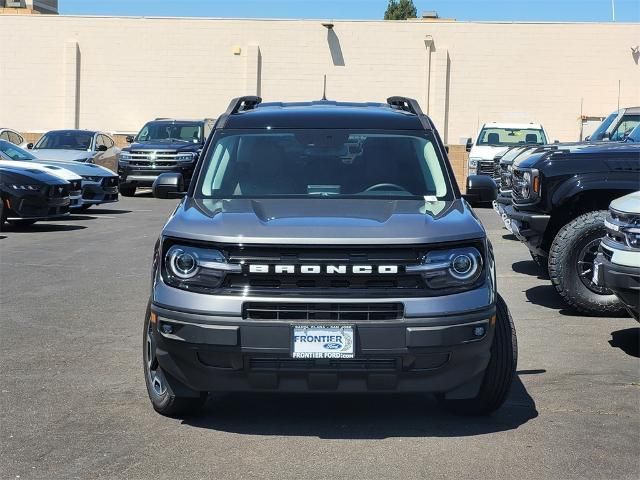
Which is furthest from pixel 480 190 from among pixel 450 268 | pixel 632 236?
pixel 450 268

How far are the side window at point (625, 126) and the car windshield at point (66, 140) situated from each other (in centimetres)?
1452

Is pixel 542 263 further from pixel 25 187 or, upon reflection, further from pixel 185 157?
pixel 185 157

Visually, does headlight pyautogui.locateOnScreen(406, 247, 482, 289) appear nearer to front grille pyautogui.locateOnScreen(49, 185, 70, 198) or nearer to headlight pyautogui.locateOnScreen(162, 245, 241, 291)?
headlight pyautogui.locateOnScreen(162, 245, 241, 291)

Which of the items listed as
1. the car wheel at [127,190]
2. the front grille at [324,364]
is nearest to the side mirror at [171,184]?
the front grille at [324,364]

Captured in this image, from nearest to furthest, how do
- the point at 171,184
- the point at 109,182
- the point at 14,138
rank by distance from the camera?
the point at 171,184
the point at 109,182
the point at 14,138

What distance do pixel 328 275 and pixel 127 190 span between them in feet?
74.1

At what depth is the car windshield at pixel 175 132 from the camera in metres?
27.6

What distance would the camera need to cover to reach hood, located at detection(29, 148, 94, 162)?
23.2m

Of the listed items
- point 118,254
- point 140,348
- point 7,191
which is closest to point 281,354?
point 140,348

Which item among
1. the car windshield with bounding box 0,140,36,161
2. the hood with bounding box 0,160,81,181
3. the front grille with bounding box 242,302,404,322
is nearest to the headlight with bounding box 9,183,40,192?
the hood with bounding box 0,160,81,181

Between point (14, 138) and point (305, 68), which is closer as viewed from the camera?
point (14, 138)

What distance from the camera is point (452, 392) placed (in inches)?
222

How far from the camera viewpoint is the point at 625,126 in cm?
1420

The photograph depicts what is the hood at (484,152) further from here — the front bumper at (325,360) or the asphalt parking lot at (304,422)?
the front bumper at (325,360)
